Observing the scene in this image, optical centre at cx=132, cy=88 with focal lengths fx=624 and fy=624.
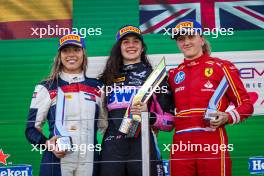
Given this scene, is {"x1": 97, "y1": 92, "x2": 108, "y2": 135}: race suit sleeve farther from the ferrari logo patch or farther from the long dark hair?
the ferrari logo patch

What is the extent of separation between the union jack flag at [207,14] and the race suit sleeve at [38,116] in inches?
50.1

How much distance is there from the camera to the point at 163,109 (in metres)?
2.82

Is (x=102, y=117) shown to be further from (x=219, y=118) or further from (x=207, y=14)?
(x=207, y=14)

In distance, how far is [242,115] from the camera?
266cm

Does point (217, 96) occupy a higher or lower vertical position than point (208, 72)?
lower

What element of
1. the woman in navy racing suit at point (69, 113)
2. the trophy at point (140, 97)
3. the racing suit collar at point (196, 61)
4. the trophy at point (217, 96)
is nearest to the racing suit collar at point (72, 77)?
the woman in navy racing suit at point (69, 113)

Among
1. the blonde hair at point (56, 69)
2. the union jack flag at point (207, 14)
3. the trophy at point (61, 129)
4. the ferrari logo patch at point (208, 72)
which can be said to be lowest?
the trophy at point (61, 129)

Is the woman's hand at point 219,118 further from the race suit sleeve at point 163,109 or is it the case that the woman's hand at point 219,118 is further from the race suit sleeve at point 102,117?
the race suit sleeve at point 102,117

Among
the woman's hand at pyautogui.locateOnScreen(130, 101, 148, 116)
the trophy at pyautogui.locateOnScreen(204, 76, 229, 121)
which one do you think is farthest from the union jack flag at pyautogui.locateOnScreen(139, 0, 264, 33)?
the woman's hand at pyautogui.locateOnScreen(130, 101, 148, 116)

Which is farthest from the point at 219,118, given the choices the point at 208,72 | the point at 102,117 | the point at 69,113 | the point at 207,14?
the point at 207,14

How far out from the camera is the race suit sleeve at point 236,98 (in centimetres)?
264

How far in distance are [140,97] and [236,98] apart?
1.39 feet

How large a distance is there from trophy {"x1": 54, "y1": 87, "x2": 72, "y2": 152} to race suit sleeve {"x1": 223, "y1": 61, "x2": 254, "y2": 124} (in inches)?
27.6

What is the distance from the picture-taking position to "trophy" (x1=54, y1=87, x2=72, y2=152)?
269 centimetres
